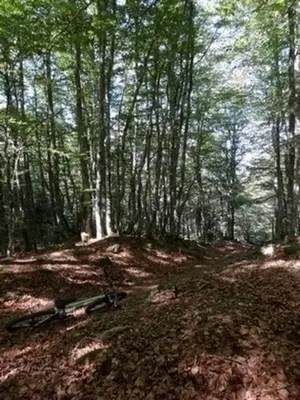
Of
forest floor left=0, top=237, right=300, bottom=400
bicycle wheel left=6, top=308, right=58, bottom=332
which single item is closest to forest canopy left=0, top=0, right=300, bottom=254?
forest floor left=0, top=237, right=300, bottom=400

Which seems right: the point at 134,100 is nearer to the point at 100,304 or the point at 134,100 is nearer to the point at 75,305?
the point at 100,304

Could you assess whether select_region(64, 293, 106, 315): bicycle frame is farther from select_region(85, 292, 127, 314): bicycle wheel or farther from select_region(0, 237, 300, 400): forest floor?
select_region(0, 237, 300, 400): forest floor

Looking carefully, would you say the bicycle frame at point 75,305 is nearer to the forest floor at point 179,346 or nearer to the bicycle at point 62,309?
the bicycle at point 62,309

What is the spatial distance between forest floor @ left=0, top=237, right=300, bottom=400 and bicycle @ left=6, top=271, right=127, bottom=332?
15 cm

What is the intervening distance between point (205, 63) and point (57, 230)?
13605 mm

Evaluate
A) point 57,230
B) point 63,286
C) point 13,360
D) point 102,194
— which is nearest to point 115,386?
point 13,360

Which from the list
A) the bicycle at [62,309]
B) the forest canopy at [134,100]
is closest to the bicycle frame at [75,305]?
the bicycle at [62,309]

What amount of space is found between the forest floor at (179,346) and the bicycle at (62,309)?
5.9 inches

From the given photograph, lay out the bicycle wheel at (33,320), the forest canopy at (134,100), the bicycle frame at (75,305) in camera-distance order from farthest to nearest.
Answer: the forest canopy at (134,100) → the bicycle frame at (75,305) → the bicycle wheel at (33,320)

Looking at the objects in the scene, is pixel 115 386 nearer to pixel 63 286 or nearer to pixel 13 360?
pixel 13 360

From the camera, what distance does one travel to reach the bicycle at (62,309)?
22.4 feet

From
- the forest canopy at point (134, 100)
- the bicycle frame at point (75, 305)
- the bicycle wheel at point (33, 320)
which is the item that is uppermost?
the forest canopy at point (134, 100)

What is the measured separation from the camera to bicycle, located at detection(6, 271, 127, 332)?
22.4 ft

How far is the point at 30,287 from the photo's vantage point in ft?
31.3
